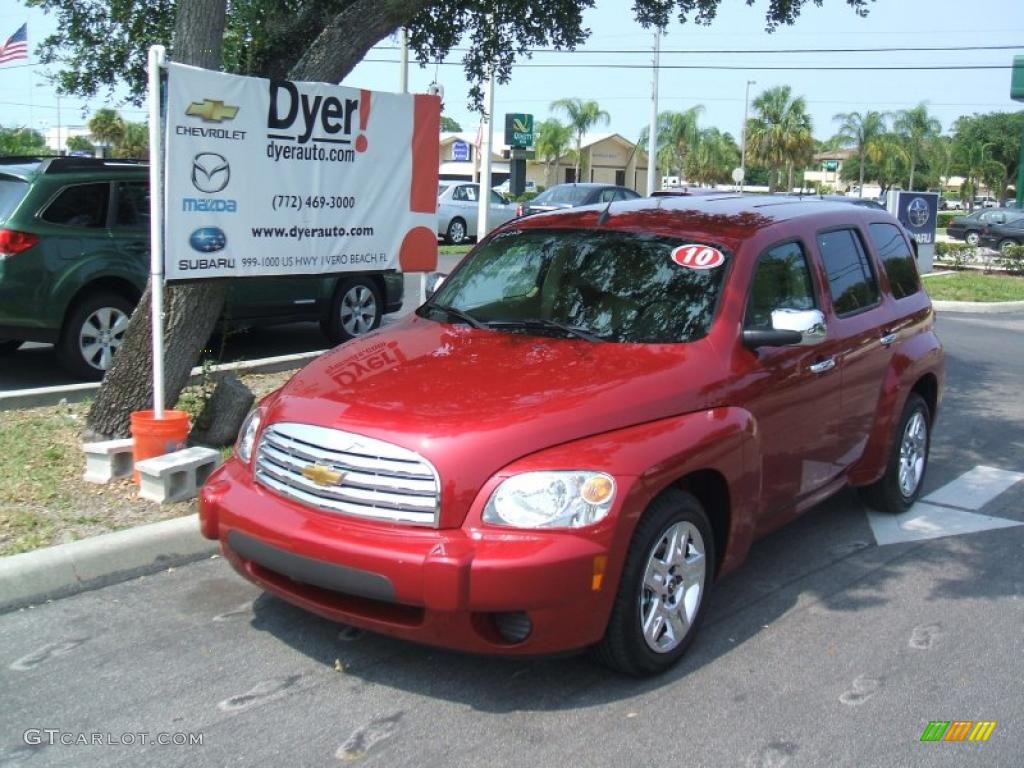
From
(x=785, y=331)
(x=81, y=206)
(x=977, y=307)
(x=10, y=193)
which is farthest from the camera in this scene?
(x=977, y=307)

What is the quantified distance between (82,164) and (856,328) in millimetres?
6568

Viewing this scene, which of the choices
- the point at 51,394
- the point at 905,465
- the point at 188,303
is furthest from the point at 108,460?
the point at 905,465

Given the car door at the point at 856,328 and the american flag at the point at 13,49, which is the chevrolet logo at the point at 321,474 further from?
the american flag at the point at 13,49

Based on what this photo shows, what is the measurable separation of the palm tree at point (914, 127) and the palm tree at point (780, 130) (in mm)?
8189

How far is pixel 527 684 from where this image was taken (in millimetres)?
3809

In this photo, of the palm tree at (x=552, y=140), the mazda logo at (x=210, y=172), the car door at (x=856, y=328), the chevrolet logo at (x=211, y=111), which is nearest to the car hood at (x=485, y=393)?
the car door at (x=856, y=328)

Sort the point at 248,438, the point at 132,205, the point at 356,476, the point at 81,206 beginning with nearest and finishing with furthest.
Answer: the point at 356,476, the point at 248,438, the point at 81,206, the point at 132,205

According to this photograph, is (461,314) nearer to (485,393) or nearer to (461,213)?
(485,393)

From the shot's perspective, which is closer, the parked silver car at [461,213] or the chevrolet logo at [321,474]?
the chevrolet logo at [321,474]

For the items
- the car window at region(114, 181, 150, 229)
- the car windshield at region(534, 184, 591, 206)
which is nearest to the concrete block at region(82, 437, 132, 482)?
the car window at region(114, 181, 150, 229)

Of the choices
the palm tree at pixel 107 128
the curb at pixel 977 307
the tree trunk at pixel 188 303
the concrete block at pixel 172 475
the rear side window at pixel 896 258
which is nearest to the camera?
the concrete block at pixel 172 475

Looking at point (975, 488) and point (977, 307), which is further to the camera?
point (977, 307)

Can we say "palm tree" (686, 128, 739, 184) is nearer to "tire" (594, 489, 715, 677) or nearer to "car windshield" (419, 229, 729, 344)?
"car windshield" (419, 229, 729, 344)

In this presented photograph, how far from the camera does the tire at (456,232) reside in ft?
83.8
